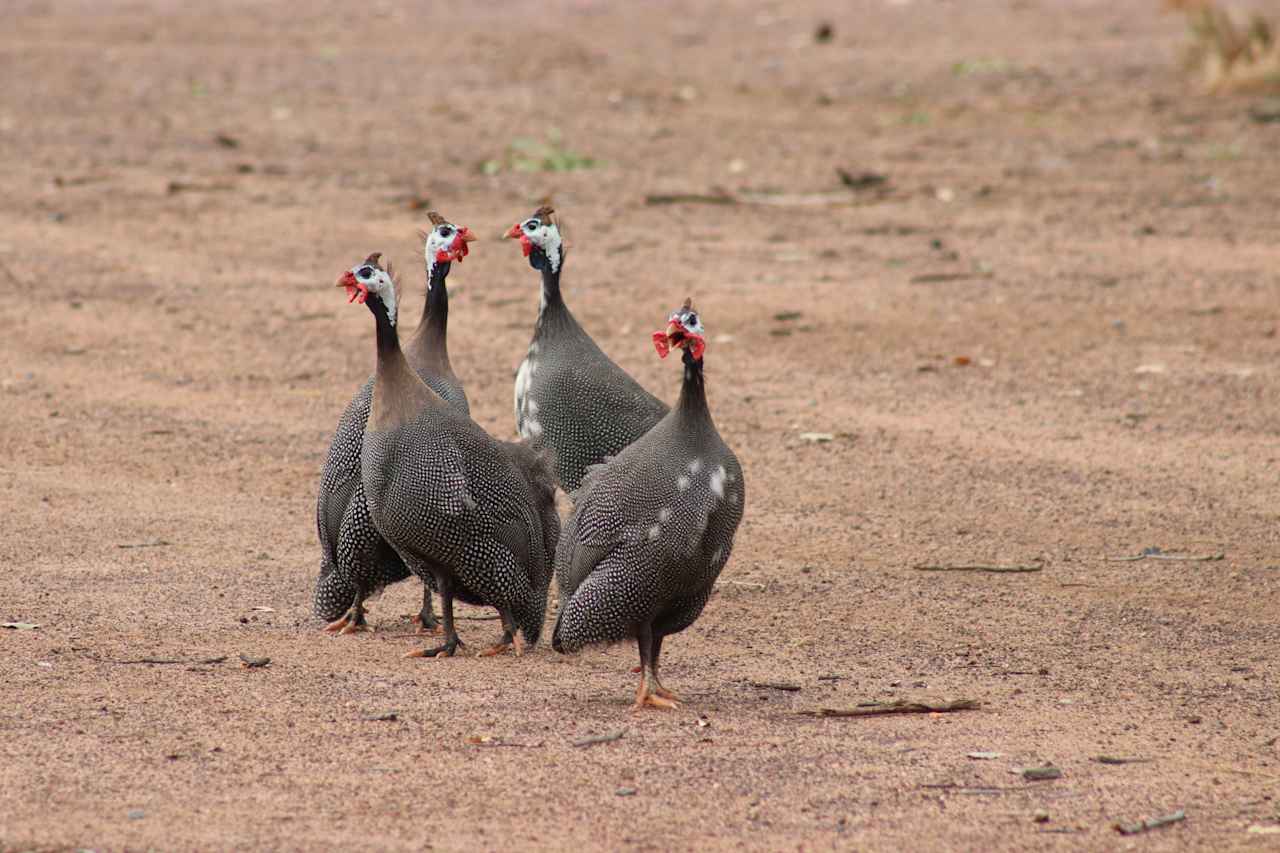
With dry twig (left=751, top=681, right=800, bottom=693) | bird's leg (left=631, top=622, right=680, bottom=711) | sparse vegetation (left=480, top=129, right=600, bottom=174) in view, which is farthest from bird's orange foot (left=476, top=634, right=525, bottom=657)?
sparse vegetation (left=480, top=129, right=600, bottom=174)

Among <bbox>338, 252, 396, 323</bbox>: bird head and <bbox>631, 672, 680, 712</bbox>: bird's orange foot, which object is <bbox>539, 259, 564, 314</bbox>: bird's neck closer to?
<bbox>338, 252, 396, 323</bbox>: bird head

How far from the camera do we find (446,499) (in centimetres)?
542

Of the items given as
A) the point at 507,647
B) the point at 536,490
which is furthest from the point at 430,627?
the point at 536,490

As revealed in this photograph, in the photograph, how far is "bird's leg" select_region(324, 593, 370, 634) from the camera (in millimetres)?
5801

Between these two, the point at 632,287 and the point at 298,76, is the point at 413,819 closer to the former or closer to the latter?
the point at 632,287

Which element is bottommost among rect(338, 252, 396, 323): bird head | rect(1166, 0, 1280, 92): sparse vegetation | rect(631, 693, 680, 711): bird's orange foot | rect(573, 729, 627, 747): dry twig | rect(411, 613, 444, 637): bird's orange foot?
rect(411, 613, 444, 637): bird's orange foot

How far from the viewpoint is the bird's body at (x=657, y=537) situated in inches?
197

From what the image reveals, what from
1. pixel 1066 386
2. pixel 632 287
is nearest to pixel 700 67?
pixel 632 287

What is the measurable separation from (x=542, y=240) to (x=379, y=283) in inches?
38.1

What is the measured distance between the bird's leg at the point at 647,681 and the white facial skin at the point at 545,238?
1683 mm

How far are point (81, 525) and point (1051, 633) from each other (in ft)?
10.6

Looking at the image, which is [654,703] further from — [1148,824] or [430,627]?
[1148,824]

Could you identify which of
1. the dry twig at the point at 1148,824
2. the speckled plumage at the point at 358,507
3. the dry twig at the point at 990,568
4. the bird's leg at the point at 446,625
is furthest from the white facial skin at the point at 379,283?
the dry twig at the point at 1148,824

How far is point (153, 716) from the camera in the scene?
4758 millimetres
